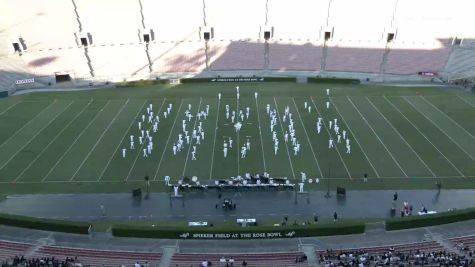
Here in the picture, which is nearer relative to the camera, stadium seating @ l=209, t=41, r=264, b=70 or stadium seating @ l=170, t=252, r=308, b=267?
stadium seating @ l=170, t=252, r=308, b=267

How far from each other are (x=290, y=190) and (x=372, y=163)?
6678 millimetres

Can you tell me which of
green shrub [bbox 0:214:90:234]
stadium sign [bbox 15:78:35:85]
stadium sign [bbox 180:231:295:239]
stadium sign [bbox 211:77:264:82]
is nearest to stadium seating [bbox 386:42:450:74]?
stadium sign [bbox 211:77:264:82]

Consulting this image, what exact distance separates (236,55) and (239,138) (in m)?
24.2

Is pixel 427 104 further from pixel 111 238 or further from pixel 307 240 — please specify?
pixel 111 238

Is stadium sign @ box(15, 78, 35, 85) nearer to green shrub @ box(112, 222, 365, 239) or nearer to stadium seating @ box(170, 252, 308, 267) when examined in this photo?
green shrub @ box(112, 222, 365, 239)

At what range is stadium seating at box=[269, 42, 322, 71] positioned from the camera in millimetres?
54594

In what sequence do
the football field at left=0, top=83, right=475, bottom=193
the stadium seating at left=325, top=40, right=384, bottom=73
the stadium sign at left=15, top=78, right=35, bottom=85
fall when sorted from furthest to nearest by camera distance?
the stadium seating at left=325, top=40, right=384, bottom=73, the stadium sign at left=15, top=78, right=35, bottom=85, the football field at left=0, top=83, right=475, bottom=193

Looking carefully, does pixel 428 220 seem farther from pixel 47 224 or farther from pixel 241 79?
pixel 241 79

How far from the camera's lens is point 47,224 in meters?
22.4

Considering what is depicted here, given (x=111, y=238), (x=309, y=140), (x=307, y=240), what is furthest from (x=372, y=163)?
(x=111, y=238)

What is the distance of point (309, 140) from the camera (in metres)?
33.8

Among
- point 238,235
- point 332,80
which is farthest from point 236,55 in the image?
point 238,235

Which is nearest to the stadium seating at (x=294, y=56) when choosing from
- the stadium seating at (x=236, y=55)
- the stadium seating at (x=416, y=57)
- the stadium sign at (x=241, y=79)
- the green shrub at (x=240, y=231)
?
the stadium seating at (x=236, y=55)

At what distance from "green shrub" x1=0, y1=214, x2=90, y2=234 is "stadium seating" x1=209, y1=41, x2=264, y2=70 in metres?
34.9
